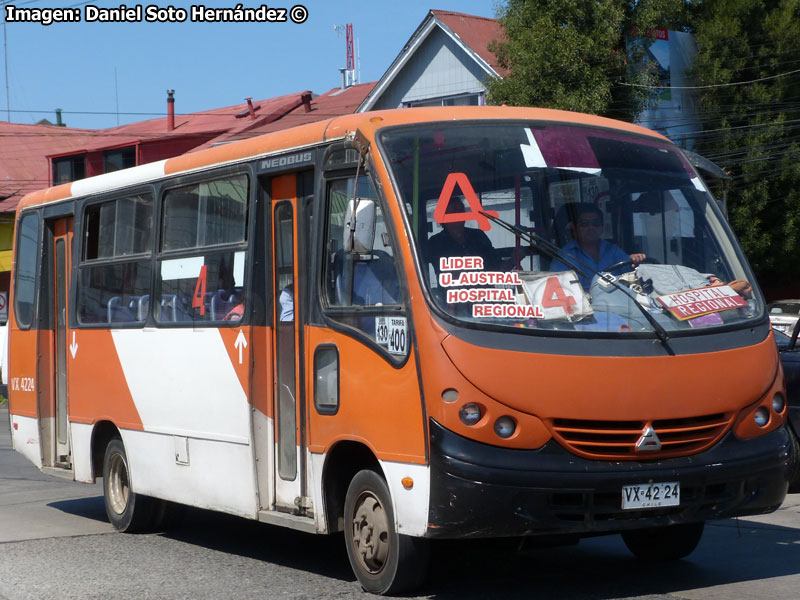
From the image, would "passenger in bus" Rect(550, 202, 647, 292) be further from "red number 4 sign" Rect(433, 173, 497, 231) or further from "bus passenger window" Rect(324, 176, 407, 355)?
"bus passenger window" Rect(324, 176, 407, 355)

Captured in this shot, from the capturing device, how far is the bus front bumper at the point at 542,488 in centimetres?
629

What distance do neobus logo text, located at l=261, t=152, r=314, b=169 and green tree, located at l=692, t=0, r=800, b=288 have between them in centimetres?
2745

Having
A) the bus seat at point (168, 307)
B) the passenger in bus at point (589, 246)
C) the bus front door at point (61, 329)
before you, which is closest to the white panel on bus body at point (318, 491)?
the passenger in bus at point (589, 246)

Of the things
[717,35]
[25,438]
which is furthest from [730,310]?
[717,35]

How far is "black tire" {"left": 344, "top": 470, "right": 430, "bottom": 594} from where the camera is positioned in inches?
267

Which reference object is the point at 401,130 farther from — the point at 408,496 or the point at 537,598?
the point at 537,598

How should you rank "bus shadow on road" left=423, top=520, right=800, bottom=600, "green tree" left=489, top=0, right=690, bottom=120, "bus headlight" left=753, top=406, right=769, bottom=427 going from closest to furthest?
"bus headlight" left=753, top=406, right=769, bottom=427
"bus shadow on road" left=423, top=520, right=800, bottom=600
"green tree" left=489, top=0, right=690, bottom=120

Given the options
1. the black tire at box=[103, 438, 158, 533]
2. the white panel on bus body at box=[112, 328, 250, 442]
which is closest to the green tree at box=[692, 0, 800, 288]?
the black tire at box=[103, 438, 158, 533]

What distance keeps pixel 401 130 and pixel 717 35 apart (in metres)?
28.9

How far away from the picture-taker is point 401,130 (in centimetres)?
722

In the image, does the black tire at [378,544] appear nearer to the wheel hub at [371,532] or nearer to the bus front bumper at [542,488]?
the wheel hub at [371,532]

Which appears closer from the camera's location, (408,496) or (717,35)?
(408,496)

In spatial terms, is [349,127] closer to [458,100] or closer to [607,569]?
[607,569]

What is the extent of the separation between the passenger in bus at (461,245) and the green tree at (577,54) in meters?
21.9
